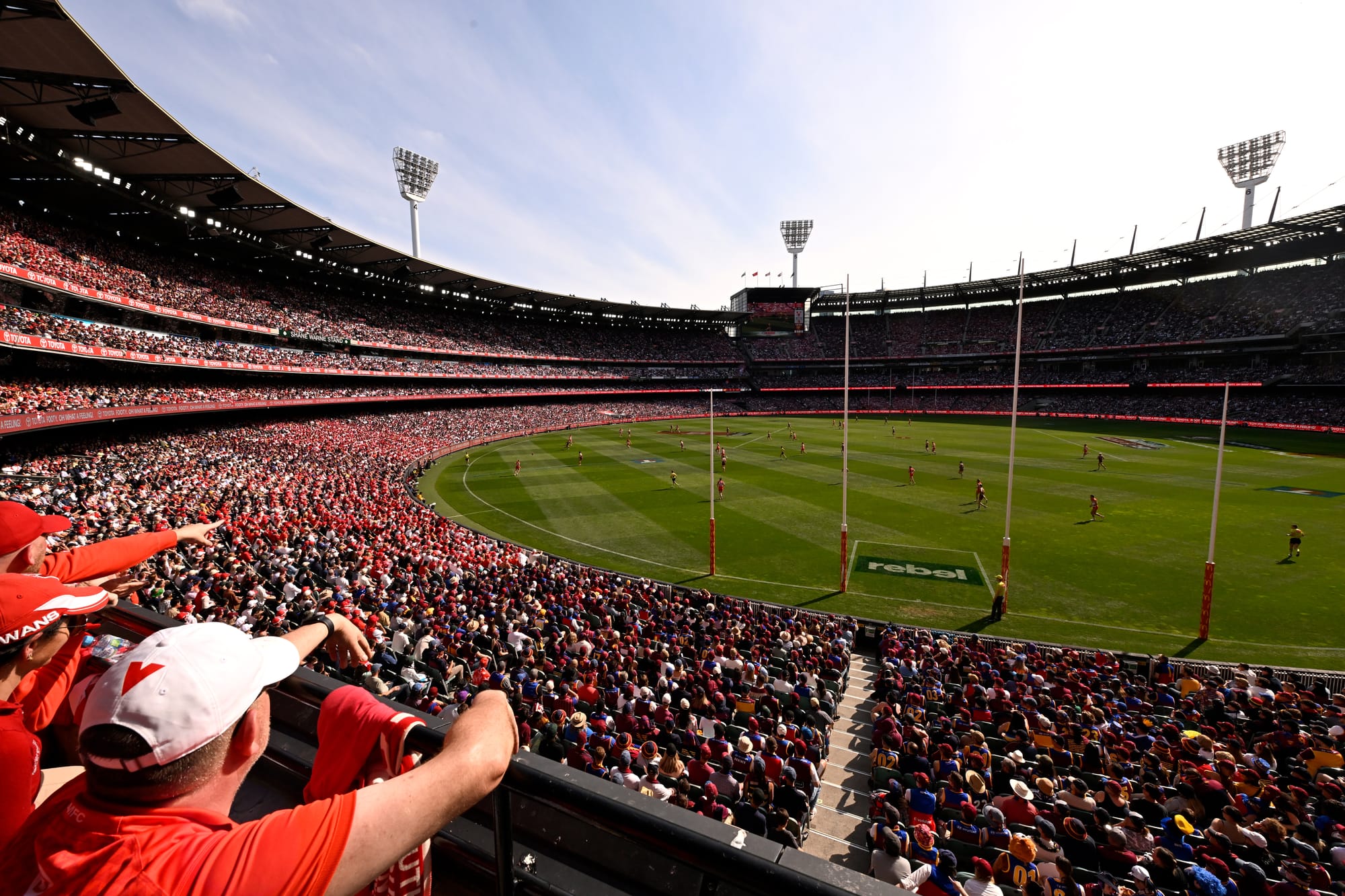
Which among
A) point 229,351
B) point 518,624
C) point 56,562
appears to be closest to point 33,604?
point 56,562

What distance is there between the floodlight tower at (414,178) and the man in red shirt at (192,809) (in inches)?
3856

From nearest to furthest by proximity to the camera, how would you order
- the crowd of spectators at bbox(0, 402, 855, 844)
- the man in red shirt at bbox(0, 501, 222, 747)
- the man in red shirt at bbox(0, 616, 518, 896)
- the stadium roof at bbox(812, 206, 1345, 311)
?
1. the man in red shirt at bbox(0, 616, 518, 896)
2. the man in red shirt at bbox(0, 501, 222, 747)
3. the crowd of spectators at bbox(0, 402, 855, 844)
4. the stadium roof at bbox(812, 206, 1345, 311)

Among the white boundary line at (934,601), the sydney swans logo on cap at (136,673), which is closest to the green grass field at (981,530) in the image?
the white boundary line at (934,601)

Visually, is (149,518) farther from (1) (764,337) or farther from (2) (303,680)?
(1) (764,337)

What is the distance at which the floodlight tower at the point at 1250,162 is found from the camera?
3014 inches

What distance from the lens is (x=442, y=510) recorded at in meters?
31.9

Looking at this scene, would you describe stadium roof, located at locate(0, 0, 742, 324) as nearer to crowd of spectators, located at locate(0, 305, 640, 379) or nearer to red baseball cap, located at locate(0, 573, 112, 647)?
crowd of spectators, located at locate(0, 305, 640, 379)

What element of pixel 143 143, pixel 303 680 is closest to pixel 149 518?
pixel 303 680

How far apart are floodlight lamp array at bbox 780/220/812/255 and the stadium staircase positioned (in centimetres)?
12040

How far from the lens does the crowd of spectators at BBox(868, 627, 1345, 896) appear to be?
687 centimetres

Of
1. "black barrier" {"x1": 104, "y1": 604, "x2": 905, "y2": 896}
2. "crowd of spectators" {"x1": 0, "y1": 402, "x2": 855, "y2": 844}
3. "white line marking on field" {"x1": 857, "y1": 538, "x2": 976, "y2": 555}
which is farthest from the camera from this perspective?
"white line marking on field" {"x1": 857, "y1": 538, "x2": 976, "y2": 555}

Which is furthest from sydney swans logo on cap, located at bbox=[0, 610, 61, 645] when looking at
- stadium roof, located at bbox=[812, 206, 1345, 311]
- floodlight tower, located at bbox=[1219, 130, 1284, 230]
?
floodlight tower, located at bbox=[1219, 130, 1284, 230]

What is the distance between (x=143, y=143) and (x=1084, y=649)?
51805mm

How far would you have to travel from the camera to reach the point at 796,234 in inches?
4788
